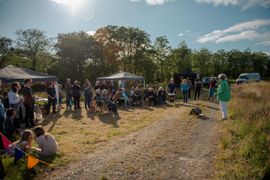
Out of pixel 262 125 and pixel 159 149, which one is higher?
pixel 262 125

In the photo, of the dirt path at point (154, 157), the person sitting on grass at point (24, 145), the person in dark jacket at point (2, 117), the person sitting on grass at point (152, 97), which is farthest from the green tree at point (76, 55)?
the person sitting on grass at point (24, 145)

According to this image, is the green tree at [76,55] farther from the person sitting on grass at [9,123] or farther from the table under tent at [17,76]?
the person sitting on grass at [9,123]

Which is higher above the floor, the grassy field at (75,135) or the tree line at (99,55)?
the tree line at (99,55)

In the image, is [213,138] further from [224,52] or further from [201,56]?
[224,52]

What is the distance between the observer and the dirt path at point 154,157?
→ 13.1ft

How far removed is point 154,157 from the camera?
476 centimetres

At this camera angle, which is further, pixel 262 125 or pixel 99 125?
pixel 99 125

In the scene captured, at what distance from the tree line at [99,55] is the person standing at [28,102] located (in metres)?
30.3

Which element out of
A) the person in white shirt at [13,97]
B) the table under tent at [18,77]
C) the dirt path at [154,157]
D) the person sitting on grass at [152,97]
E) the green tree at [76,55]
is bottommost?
the dirt path at [154,157]

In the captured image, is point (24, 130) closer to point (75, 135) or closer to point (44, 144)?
point (44, 144)

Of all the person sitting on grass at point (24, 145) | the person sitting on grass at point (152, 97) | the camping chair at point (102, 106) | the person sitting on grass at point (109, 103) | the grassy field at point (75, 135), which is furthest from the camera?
the person sitting on grass at point (152, 97)

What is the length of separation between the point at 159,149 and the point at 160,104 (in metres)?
8.76

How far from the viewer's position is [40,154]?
186 inches

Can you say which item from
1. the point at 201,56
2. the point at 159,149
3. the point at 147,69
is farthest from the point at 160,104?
the point at 201,56
